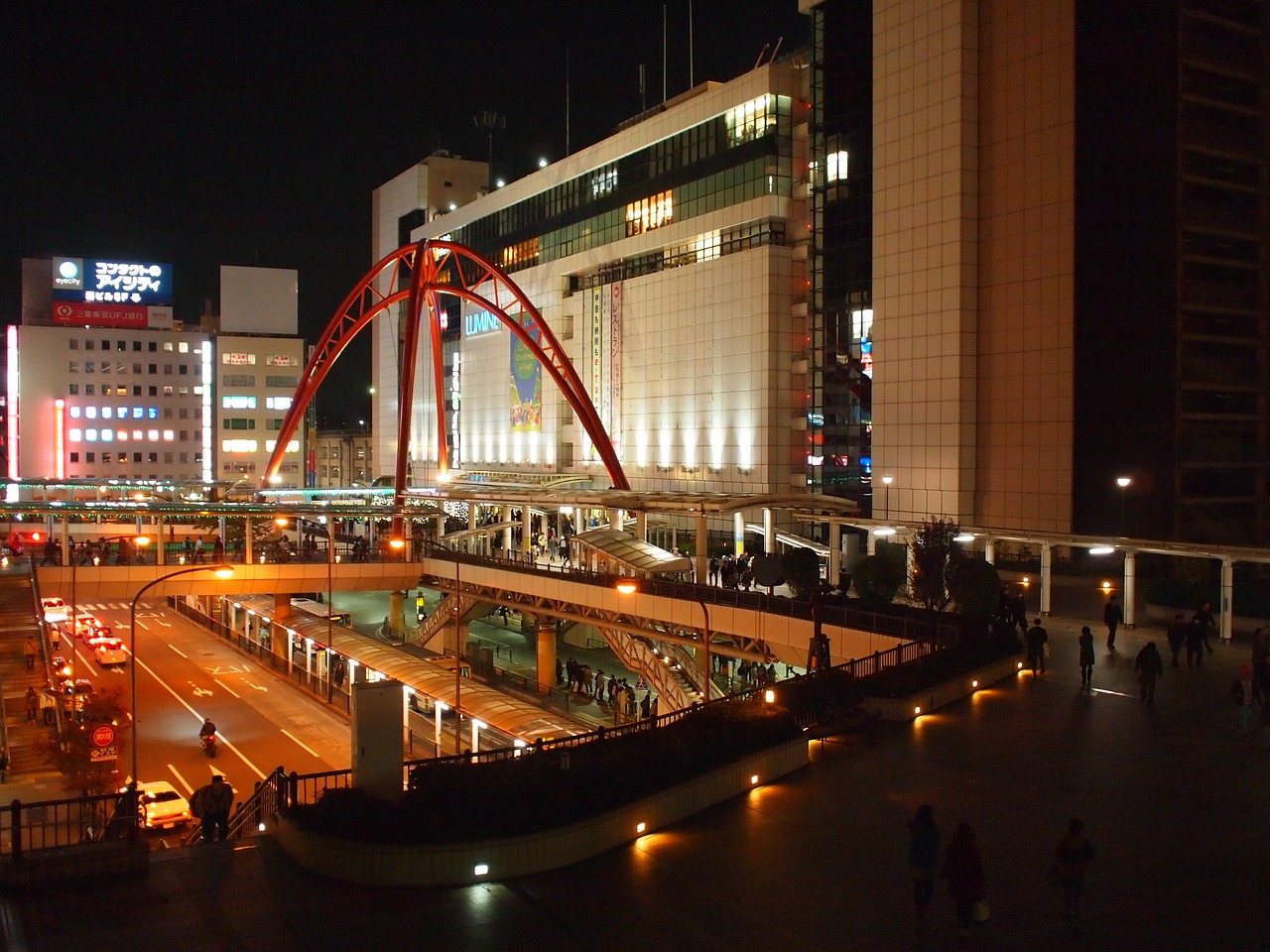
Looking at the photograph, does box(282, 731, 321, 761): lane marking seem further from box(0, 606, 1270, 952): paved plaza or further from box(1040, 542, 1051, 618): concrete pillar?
box(1040, 542, 1051, 618): concrete pillar

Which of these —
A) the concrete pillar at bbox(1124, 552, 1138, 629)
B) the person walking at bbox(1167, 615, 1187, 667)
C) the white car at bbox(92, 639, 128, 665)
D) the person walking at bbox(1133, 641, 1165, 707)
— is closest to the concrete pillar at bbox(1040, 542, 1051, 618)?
the concrete pillar at bbox(1124, 552, 1138, 629)

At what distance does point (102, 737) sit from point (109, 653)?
2795 cm

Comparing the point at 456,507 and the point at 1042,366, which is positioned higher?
the point at 1042,366

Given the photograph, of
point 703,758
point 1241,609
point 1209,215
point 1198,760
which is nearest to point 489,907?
point 703,758

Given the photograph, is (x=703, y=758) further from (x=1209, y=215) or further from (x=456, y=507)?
(x=456, y=507)

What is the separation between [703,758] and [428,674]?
67.5 ft

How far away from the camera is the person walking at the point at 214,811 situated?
61.5ft

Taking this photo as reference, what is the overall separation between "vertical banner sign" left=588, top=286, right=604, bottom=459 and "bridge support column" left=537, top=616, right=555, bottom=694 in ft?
89.4

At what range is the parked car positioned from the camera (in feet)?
96.1

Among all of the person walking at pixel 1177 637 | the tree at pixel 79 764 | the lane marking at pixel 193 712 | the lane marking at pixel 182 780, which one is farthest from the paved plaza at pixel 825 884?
the lane marking at pixel 182 780

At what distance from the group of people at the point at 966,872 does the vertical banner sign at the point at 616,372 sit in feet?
195

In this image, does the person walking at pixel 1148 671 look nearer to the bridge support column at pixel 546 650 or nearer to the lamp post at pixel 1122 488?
the lamp post at pixel 1122 488

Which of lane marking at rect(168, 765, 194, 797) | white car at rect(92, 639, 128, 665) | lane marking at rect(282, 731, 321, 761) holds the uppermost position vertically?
white car at rect(92, 639, 128, 665)

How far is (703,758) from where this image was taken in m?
16.7
